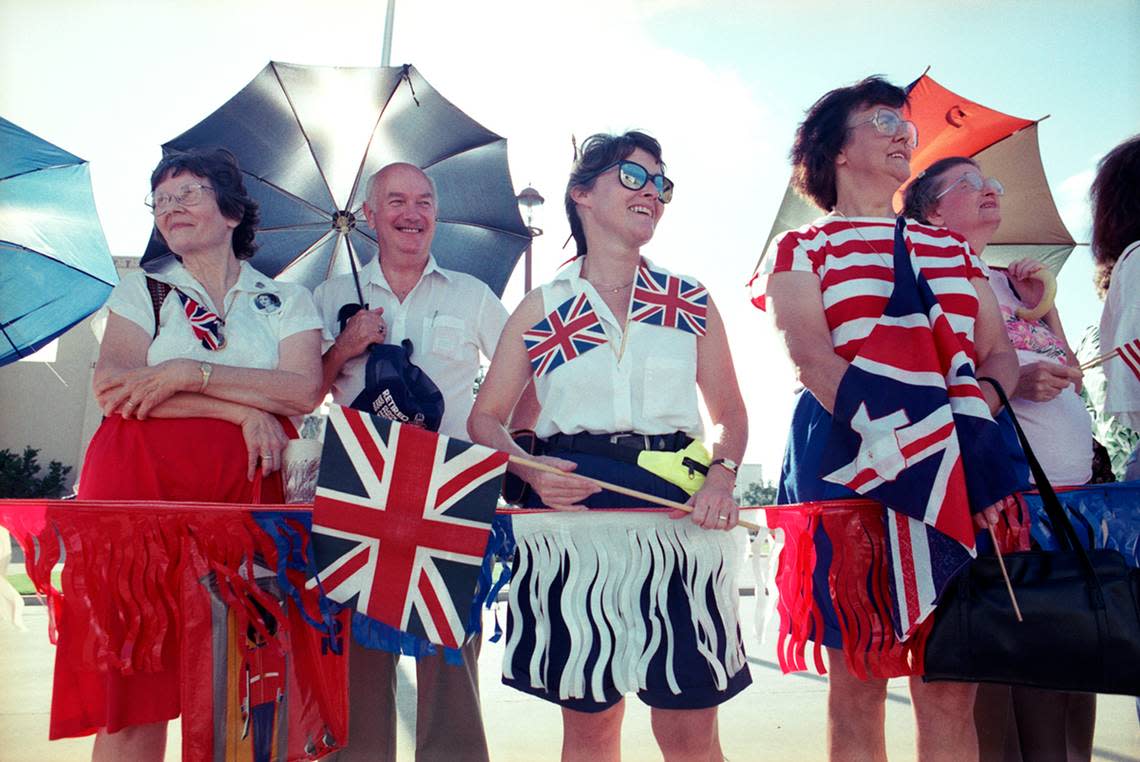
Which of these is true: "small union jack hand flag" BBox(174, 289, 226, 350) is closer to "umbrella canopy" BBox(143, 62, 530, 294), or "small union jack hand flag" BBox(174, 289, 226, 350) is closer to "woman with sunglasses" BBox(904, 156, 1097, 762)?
"umbrella canopy" BBox(143, 62, 530, 294)

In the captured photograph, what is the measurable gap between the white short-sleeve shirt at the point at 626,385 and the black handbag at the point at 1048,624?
781mm

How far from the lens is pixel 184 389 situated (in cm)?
229

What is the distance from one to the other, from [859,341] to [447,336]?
1.44 m

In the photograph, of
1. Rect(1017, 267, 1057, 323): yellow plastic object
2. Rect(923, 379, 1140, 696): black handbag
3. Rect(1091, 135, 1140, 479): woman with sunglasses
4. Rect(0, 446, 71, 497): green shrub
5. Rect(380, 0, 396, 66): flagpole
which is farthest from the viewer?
Rect(0, 446, 71, 497): green shrub

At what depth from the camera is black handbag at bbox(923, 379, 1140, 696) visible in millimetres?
1998

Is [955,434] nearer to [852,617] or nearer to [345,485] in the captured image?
[852,617]

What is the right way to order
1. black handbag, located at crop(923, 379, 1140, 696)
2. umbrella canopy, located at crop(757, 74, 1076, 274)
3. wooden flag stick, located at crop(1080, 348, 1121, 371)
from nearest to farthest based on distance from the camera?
black handbag, located at crop(923, 379, 1140, 696)
wooden flag stick, located at crop(1080, 348, 1121, 371)
umbrella canopy, located at crop(757, 74, 1076, 274)

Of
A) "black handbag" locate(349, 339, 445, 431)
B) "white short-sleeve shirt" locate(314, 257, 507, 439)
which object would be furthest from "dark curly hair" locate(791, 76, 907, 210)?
"black handbag" locate(349, 339, 445, 431)

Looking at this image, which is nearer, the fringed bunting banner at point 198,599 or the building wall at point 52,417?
the fringed bunting banner at point 198,599

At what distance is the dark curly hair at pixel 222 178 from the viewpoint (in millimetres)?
2580

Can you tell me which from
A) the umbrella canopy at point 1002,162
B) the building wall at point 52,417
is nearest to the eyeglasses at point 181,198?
the umbrella canopy at point 1002,162

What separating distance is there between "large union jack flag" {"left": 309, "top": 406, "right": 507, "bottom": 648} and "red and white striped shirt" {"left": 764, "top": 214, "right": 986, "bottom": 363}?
3.33 feet

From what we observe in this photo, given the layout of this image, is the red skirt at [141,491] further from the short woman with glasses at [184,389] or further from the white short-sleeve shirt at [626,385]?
the white short-sleeve shirt at [626,385]

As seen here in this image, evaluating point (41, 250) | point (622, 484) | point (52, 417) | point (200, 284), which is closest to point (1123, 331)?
point (622, 484)
